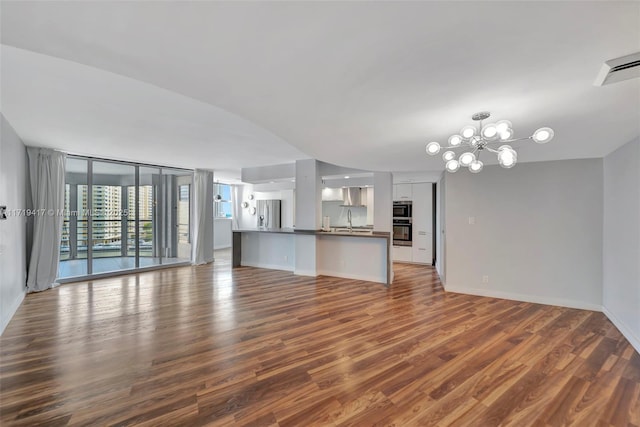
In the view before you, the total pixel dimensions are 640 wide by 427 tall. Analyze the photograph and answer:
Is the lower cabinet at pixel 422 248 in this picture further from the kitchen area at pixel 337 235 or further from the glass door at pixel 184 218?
the glass door at pixel 184 218

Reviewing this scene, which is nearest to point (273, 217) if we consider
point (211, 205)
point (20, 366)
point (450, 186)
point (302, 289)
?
point (211, 205)

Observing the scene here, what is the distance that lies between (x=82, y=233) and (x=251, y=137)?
452 centimetres

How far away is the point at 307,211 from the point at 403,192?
3.04 metres

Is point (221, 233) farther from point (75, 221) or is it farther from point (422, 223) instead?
point (422, 223)

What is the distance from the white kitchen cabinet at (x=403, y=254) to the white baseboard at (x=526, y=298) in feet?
8.04

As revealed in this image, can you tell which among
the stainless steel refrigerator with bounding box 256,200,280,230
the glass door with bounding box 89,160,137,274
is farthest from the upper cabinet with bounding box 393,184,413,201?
the glass door with bounding box 89,160,137,274

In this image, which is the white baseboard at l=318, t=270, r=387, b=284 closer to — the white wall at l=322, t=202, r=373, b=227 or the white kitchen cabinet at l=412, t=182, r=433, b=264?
the white kitchen cabinet at l=412, t=182, r=433, b=264

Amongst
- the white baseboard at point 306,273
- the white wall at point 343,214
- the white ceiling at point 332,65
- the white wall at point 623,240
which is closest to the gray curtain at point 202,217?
the white baseboard at point 306,273

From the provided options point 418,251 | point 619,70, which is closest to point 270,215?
point 418,251

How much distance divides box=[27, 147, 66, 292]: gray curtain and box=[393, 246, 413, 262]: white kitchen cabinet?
7.54 metres

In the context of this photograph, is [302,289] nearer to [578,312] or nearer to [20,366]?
[20,366]

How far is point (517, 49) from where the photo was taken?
4.56ft

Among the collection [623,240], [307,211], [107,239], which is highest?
[307,211]

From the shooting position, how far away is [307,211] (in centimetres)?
590
